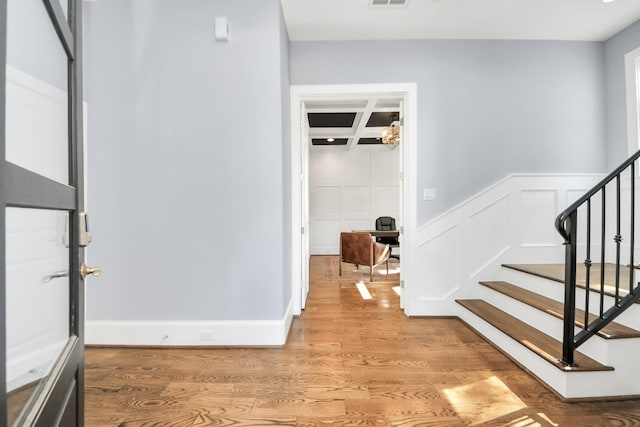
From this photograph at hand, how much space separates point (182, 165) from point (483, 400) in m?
2.58

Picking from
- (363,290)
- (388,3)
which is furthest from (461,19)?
(363,290)

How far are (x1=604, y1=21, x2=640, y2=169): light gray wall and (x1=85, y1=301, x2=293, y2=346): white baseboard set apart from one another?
3.61 metres

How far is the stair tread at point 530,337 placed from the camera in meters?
1.79

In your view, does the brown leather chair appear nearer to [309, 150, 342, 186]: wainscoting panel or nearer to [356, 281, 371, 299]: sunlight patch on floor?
[356, 281, 371, 299]: sunlight patch on floor

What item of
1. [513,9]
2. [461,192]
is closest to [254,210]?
[461,192]

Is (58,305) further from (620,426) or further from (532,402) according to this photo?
(620,426)

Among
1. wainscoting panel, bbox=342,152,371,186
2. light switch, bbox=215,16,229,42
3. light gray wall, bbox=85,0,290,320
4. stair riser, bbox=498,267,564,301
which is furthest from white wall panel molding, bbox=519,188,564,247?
wainscoting panel, bbox=342,152,371,186

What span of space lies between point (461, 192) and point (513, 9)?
165 cm

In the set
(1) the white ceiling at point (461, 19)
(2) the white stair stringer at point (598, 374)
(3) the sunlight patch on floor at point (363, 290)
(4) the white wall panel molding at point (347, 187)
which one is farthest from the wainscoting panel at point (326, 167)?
(2) the white stair stringer at point (598, 374)

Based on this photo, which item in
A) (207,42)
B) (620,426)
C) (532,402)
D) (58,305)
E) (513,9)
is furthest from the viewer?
(513,9)

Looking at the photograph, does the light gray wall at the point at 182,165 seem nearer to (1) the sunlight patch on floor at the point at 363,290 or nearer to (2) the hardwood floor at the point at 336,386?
(2) the hardwood floor at the point at 336,386

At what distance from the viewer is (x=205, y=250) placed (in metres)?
2.51

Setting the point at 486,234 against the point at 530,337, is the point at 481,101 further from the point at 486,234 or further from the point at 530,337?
the point at 530,337

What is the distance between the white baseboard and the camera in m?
2.49
